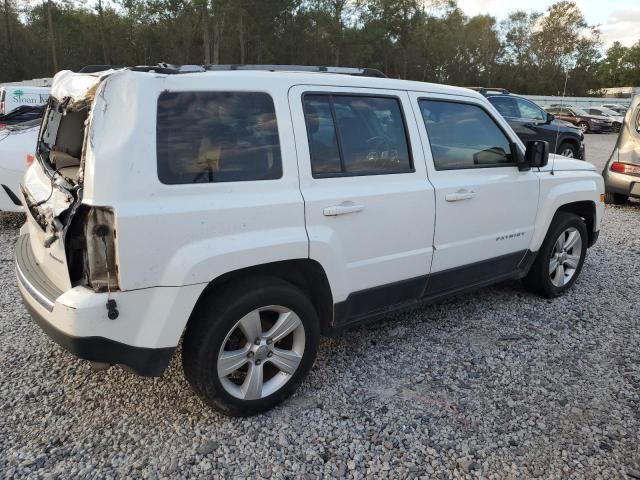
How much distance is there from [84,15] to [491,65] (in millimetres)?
44470

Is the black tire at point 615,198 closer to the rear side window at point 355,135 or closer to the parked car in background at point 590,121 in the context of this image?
the rear side window at point 355,135

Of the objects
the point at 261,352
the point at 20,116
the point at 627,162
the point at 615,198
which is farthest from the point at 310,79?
the point at 615,198

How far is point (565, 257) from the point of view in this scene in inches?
181

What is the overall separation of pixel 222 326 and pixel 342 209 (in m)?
0.91

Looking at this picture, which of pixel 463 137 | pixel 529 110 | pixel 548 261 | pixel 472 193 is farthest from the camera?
pixel 529 110

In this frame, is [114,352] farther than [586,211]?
No

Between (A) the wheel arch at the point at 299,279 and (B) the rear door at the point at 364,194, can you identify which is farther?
(B) the rear door at the point at 364,194

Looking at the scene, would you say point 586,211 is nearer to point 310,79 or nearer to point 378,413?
point 378,413

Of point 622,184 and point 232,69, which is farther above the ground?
point 232,69

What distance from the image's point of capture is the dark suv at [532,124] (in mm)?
12484

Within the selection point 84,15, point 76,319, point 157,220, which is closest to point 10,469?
point 76,319

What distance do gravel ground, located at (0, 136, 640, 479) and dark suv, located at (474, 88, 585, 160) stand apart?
9.55m

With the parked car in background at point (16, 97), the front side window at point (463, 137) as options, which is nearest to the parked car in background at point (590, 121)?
the parked car in background at point (16, 97)

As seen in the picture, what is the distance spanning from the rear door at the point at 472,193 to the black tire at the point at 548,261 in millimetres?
350
